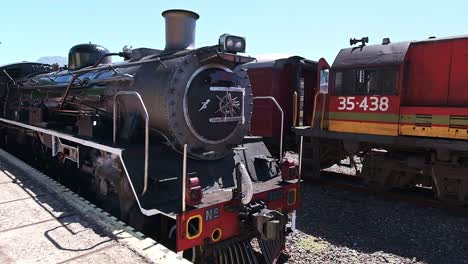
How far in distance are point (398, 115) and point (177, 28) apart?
16.2ft

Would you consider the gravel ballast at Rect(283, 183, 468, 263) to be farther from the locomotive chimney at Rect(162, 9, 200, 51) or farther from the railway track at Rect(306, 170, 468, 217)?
the locomotive chimney at Rect(162, 9, 200, 51)

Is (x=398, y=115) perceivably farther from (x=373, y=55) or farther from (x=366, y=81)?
(x=373, y=55)

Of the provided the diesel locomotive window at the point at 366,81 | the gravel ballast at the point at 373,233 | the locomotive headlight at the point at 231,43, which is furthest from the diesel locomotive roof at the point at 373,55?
the locomotive headlight at the point at 231,43

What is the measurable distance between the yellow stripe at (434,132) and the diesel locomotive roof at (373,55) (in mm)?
1397

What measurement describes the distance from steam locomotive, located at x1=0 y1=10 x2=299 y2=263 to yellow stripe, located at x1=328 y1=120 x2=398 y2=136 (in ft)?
11.5

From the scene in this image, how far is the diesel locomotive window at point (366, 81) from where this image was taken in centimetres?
764

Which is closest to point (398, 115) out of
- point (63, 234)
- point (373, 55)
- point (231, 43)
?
point (373, 55)

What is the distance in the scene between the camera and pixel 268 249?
434 centimetres

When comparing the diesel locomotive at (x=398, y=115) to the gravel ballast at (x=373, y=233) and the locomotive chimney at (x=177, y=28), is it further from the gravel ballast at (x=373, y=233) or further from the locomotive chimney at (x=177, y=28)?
the locomotive chimney at (x=177, y=28)

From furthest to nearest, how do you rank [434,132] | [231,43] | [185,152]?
[434,132] → [231,43] → [185,152]

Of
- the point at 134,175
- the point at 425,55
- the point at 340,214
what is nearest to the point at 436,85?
the point at 425,55

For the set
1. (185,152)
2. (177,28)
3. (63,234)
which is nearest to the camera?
(185,152)

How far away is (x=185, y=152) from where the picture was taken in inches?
140

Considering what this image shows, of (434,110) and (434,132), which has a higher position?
(434,110)
